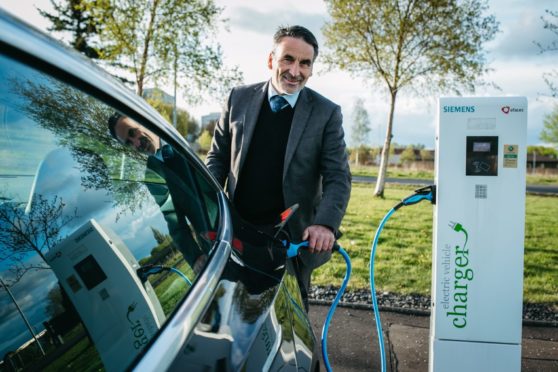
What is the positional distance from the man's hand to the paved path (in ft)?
5.18

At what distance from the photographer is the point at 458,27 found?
14.7 m

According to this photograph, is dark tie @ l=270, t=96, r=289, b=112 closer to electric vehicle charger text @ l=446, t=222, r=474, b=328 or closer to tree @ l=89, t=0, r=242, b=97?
electric vehicle charger text @ l=446, t=222, r=474, b=328

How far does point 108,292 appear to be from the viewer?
97 centimetres

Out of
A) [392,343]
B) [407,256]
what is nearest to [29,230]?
[392,343]

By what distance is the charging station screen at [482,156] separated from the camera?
2.79 meters

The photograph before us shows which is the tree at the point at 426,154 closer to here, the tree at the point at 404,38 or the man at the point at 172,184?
the tree at the point at 404,38

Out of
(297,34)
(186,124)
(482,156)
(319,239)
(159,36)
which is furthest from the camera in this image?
(186,124)

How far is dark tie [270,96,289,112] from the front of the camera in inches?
99.0

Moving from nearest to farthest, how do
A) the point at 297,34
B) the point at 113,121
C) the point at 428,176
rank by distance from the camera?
the point at 113,121
the point at 297,34
the point at 428,176

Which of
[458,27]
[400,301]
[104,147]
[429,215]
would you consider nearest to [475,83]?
[458,27]

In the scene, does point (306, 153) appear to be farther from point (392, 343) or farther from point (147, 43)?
point (147, 43)

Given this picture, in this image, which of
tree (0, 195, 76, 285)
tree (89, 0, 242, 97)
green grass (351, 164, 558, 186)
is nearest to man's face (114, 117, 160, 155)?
tree (0, 195, 76, 285)

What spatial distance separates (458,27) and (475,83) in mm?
2017

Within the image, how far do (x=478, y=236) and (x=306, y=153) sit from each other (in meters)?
1.29
